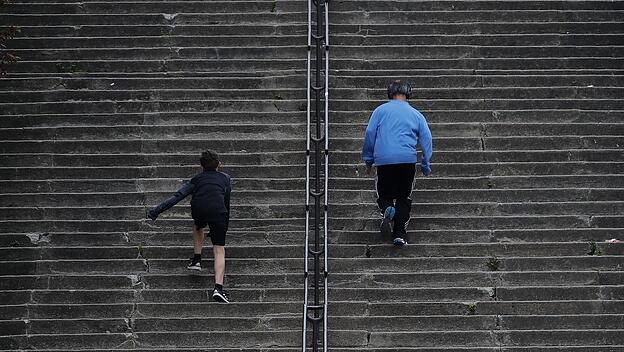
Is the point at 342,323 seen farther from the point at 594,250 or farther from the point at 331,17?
the point at 331,17

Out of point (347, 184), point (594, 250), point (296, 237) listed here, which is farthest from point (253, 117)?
point (594, 250)

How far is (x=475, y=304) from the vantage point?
9852 millimetres

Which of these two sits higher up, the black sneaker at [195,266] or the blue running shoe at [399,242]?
the blue running shoe at [399,242]

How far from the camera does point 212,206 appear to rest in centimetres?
966

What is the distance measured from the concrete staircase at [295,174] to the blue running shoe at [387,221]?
215 mm

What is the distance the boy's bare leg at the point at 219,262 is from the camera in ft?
31.7

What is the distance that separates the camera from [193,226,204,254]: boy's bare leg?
9922 mm

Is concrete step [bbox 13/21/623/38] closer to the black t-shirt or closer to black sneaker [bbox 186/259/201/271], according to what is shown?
the black t-shirt

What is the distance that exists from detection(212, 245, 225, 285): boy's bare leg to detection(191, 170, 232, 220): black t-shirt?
28 centimetres

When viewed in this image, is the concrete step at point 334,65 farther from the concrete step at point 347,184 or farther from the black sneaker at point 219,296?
the black sneaker at point 219,296

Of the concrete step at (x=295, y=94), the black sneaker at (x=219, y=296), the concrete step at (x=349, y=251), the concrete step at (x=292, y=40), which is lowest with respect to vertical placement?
the black sneaker at (x=219, y=296)

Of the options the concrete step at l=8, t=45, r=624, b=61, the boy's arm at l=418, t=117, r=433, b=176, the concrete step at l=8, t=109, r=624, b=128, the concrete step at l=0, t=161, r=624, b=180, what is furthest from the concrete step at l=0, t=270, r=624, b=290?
the concrete step at l=8, t=45, r=624, b=61

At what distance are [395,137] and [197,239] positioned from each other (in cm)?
202

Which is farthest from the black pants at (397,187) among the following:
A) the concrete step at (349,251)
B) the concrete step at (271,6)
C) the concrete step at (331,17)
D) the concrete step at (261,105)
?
the concrete step at (271,6)
